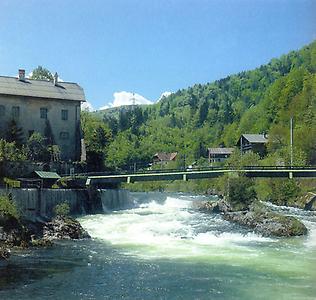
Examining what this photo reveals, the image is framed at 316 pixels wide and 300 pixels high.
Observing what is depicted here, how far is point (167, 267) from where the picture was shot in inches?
911

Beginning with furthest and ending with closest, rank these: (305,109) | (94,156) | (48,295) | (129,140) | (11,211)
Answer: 1. (129,140)
2. (305,109)
3. (94,156)
4. (11,211)
5. (48,295)

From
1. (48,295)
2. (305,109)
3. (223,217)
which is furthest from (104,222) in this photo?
(305,109)

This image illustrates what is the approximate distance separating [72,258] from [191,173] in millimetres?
28833

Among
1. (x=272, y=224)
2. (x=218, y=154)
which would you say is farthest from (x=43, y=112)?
(x=218, y=154)

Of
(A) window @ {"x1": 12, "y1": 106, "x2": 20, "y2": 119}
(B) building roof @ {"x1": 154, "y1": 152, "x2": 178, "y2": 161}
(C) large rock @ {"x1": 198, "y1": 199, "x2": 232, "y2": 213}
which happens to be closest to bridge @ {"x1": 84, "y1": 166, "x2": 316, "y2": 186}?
(C) large rock @ {"x1": 198, "y1": 199, "x2": 232, "y2": 213}

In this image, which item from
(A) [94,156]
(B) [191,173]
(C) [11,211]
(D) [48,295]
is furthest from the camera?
(A) [94,156]

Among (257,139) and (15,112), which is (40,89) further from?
(257,139)

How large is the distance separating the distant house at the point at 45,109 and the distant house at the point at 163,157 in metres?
90.8

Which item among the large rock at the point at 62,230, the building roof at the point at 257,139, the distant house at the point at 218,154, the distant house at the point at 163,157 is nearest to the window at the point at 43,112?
the large rock at the point at 62,230

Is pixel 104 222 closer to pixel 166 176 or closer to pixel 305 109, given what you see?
pixel 166 176

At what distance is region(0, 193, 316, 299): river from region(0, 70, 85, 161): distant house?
2269cm

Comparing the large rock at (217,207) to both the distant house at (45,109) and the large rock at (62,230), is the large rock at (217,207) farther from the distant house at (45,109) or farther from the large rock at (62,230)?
the large rock at (62,230)

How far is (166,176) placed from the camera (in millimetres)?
53250

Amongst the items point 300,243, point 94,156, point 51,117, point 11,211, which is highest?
point 51,117
